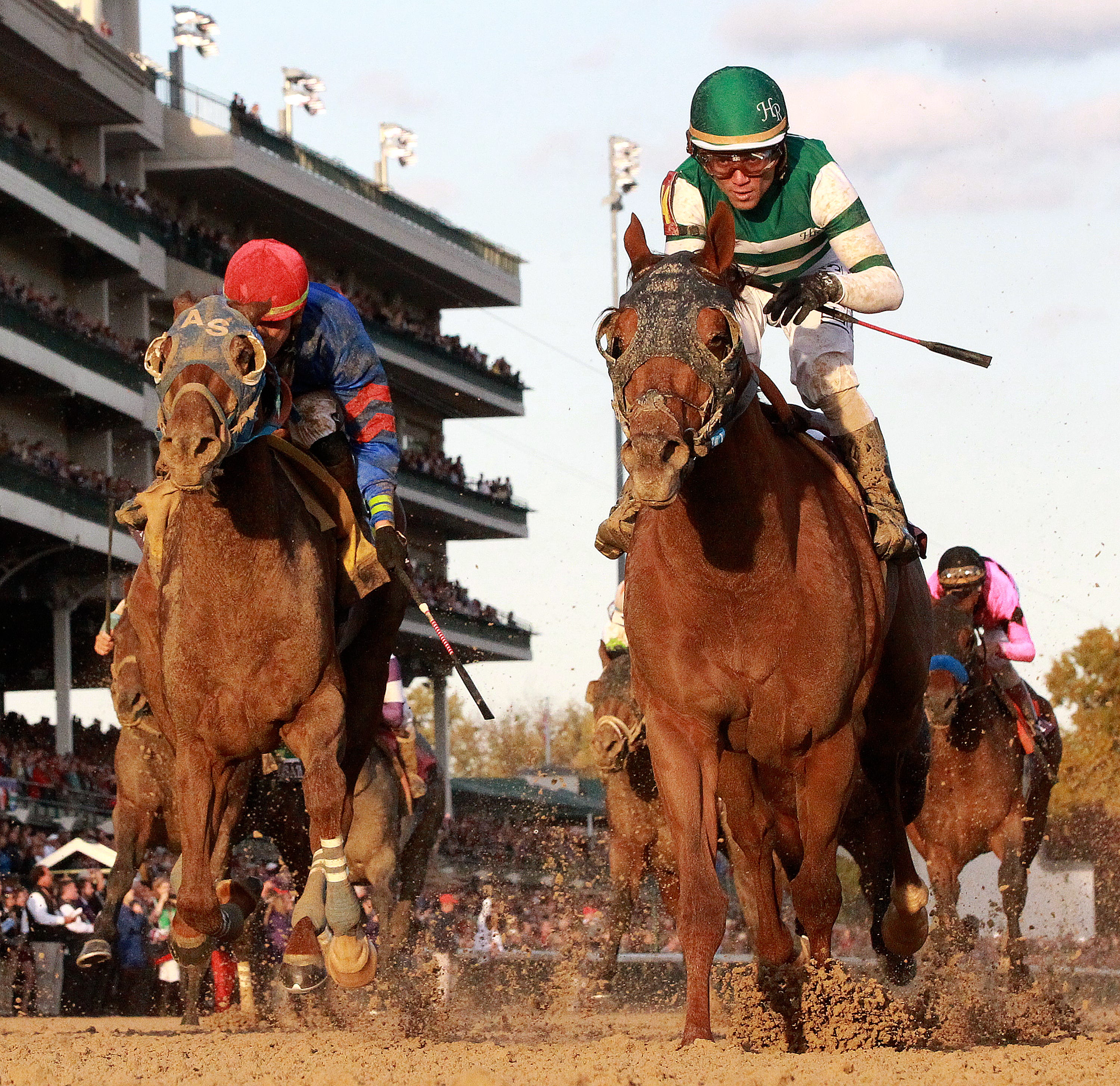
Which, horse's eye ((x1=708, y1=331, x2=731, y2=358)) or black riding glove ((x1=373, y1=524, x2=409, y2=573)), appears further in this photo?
Result: black riding glove ((x1=373, y1=524, x2=409, y2=573))

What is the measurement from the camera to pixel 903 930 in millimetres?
8883

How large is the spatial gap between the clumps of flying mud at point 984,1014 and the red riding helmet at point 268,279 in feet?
12.1

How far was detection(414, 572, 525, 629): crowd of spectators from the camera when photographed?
139ft

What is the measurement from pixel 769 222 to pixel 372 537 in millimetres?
2087

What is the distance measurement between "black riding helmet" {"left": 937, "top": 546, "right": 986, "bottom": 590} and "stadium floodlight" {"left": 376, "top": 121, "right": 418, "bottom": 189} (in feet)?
153

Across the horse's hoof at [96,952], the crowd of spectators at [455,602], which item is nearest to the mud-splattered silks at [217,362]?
the horse's hoof at [96,952]

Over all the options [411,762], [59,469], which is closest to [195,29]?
[59,469]

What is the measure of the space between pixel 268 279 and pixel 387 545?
1219 millimetres

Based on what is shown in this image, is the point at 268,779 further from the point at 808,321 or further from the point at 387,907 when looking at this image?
the point at 808,321

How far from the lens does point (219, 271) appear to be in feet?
134

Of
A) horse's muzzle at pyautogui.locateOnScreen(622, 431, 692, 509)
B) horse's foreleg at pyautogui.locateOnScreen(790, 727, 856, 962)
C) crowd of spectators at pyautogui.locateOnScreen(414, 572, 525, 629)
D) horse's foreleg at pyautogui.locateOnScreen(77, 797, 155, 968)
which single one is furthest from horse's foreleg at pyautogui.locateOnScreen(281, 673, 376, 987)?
crowd of spectators at pyautogui.locateOnScreen(414, 572, 525, 629)

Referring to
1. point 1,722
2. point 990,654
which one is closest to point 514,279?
point 1,722

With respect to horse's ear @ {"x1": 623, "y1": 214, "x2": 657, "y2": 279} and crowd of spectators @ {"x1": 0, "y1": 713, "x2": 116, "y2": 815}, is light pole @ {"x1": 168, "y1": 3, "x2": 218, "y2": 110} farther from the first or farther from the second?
horse's ear @ {"x1": 623, "y1": 214, "x2": 657, "y2": 279}

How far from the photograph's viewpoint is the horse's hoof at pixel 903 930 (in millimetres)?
8859
